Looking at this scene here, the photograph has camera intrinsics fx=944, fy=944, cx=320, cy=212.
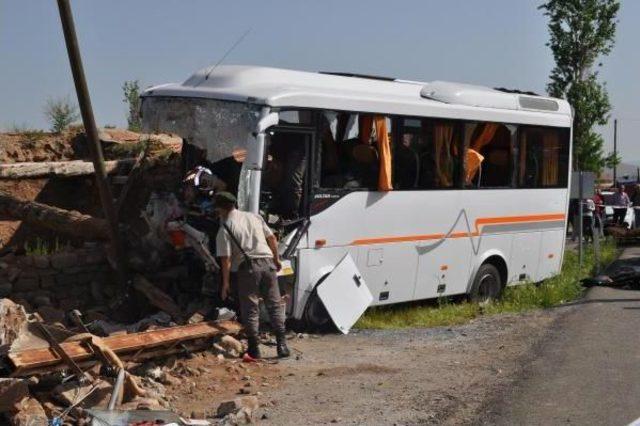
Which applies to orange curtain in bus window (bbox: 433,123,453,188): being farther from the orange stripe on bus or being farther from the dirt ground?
the dirt ground

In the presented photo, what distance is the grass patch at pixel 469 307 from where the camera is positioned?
12680 millimetres

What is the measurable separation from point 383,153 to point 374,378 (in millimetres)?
3539

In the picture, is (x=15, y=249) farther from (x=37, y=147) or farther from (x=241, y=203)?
(x=241, y=203)

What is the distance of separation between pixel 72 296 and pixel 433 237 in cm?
485

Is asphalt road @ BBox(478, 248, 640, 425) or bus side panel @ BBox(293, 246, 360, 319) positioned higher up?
bus side panel @ BBox(293, 246, 360, 319)

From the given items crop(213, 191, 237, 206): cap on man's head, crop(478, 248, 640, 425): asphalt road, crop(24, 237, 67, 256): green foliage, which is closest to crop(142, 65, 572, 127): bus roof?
crop(213, 191, 237, 206): cap on man's head

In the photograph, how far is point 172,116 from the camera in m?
11.4

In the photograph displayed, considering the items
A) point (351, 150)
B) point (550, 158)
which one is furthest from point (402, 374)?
point (550, 158)

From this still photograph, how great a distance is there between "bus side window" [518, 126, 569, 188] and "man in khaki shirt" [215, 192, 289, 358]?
5871 mm

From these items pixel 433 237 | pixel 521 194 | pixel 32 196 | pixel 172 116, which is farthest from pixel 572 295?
pixel 32 196

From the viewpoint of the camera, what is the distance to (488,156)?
14.0 metres

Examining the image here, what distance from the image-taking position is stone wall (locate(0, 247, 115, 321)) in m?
11.4

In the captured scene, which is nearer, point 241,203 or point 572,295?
point 241,203

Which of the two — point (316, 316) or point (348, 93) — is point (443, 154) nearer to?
point (348, 93)
